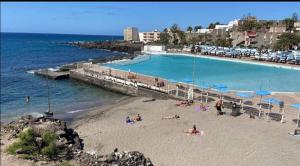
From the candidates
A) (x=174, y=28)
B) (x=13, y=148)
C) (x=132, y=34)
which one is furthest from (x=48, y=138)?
(x=132, y=34)

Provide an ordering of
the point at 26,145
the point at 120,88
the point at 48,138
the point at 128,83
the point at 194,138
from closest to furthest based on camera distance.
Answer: the point at 26,145
the point at 48,138
the point at 194,138
the point at 128,83
the point at 120,88

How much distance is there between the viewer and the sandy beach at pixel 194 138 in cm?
1551

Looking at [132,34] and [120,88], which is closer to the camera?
[120,88]

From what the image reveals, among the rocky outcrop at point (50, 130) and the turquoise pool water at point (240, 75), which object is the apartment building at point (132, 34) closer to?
the turquoise pool water at point (240, 75)

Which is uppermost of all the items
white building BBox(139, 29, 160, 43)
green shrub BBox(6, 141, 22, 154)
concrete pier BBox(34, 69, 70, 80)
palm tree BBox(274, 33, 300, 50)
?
white building BBox(139, 29, 160, 43)

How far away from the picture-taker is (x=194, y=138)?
18172mm

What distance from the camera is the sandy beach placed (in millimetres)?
15508

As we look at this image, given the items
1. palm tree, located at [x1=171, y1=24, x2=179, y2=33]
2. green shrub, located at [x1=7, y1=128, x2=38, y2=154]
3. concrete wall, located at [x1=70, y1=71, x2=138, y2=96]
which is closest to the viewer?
green shrub, located at [x1=7, y1=128, x2=38, y2=154]

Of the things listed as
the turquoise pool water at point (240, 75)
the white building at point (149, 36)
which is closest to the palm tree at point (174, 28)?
the white building at point (149, 36)

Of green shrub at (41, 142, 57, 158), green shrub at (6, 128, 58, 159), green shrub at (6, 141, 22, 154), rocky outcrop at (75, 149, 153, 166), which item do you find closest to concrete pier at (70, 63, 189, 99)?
rocky outcrop at (75, 149, 153, 166)

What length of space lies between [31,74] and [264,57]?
128 feet

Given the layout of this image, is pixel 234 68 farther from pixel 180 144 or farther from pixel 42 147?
pixel 42 147

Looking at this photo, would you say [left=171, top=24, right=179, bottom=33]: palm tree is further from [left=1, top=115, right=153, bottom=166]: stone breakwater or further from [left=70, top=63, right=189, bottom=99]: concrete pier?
[left=1, top=115, right=153, bottom=166]: stone breakwater

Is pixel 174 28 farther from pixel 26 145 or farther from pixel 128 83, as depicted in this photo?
pixel 26 145
